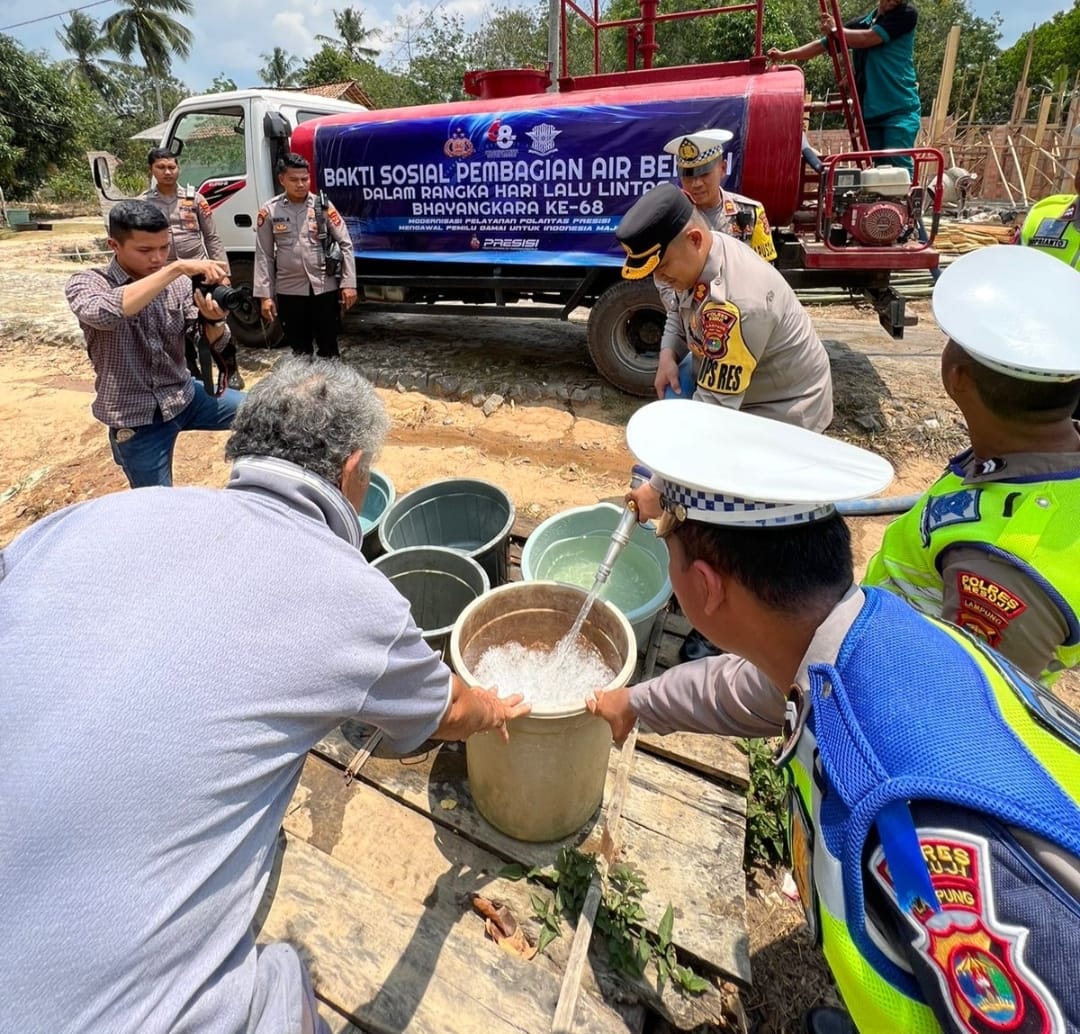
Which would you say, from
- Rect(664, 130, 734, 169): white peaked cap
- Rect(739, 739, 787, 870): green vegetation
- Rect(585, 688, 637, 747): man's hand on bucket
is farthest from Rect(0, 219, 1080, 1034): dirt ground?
Rect(585, 688, 637, 747): man's hand on bucket

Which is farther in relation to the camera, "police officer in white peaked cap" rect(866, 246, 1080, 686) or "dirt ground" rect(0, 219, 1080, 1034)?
"dirt ground" rect(0, 219, 1080, 1034)

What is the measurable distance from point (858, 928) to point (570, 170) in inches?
212

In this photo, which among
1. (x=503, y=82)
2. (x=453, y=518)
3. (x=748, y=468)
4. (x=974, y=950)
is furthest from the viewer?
(x=503, y=82)

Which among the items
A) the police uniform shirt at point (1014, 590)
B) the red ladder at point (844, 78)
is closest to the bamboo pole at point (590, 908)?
the police uniform shirt at point (1014, 590)

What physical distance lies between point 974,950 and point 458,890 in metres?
1.48

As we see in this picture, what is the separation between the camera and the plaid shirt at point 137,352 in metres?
2.71

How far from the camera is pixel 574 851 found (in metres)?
1.86

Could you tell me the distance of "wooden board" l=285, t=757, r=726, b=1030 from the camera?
161 centimetres

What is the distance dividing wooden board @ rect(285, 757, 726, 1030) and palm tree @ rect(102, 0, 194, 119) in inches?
1627

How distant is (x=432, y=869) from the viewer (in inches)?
76.9

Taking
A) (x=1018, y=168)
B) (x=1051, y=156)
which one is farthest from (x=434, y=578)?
(x=1018, y=168)

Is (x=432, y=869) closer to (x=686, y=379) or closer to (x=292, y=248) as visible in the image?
(x=686, y=379)

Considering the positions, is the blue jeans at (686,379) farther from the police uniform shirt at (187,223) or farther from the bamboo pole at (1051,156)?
the bamboo pole at (1051,156)

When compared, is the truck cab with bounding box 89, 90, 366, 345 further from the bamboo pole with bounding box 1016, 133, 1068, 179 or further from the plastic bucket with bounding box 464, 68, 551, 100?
the bamboo pole with bounding box 1016, 133, 1068, 179
